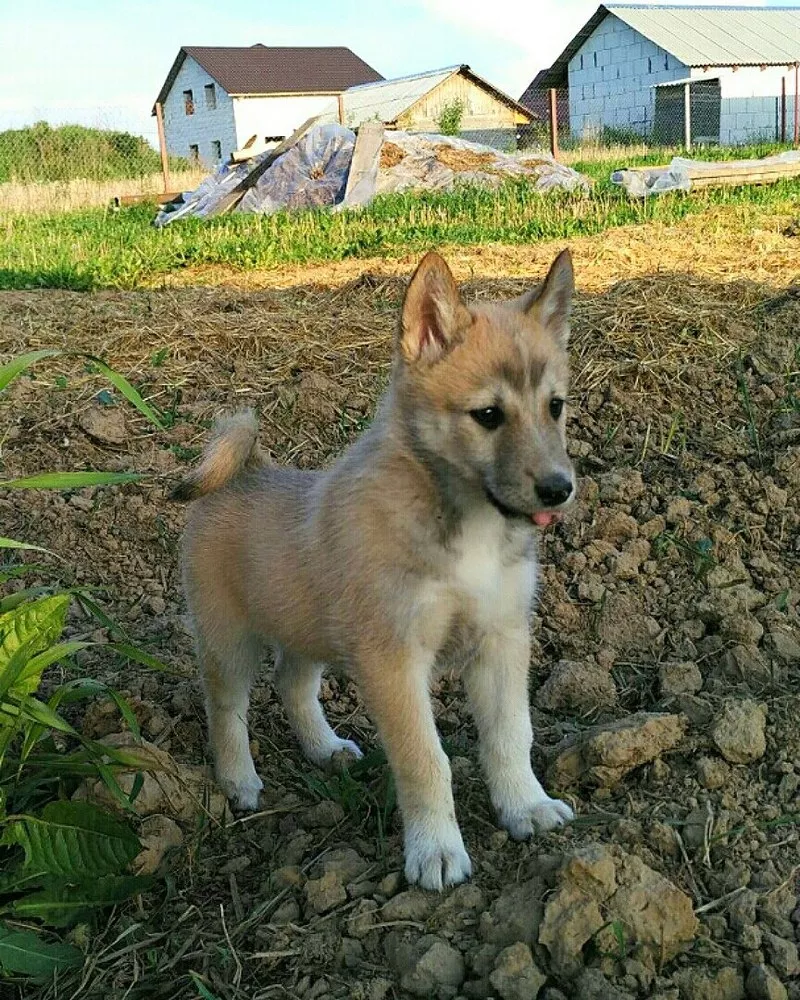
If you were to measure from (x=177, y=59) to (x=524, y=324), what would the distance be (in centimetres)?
5789

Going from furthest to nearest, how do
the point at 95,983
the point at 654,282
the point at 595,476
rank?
the point at 654,282 < the point at 595,476 < the point at 95,983

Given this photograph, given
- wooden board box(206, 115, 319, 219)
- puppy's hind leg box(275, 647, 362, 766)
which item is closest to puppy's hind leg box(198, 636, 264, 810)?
puppy's hind leg box(275, 647, 362, 766)

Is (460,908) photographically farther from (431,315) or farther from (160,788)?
(431,315)

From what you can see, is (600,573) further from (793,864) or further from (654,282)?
(654,282)

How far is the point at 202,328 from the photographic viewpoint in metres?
6.80

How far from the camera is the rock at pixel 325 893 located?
8.99 feet

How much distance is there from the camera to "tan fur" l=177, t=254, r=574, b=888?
2.81m

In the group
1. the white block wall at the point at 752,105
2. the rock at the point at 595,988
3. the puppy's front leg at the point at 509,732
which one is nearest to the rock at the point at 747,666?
the puppy's front leg at the point at 509,732

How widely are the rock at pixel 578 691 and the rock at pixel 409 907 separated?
113 centimetres

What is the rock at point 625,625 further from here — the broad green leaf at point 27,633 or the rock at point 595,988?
the broad green leaf at point 27,633

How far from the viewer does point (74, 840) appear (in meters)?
2.81

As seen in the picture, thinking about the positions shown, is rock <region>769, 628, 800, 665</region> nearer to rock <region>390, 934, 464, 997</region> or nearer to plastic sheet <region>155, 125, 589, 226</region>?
rock <region>390, 934, 464, 997</region>

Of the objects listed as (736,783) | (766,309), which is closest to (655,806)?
(736,783)

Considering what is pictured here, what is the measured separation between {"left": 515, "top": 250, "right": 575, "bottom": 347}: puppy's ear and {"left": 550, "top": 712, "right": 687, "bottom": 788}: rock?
1142mm
